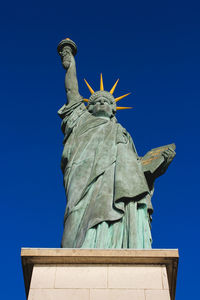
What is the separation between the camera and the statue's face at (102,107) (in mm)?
9234

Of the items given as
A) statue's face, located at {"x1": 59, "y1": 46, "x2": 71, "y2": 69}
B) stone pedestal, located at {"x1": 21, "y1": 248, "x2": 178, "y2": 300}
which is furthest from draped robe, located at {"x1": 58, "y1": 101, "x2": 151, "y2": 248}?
statue's face, located at {"x1": 59, "y1": 46, "x2": 71, "y2": 69}

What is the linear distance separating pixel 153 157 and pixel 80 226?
7.81 feet

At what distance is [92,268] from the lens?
5590mm

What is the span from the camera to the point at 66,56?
33.9ft

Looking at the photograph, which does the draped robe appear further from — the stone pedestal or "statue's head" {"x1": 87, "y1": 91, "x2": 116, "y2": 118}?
the stone pedestal

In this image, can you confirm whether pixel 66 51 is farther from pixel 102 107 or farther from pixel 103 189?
pixel 103 189

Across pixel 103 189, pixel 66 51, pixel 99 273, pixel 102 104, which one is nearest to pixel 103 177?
pixel 103 189

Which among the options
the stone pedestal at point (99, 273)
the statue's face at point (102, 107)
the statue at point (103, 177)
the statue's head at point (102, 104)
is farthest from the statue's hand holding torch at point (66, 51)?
the stone pedestal at point (99, 273)

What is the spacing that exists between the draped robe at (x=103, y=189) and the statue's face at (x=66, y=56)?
191 cm

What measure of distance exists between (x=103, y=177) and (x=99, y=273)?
6.75 feet

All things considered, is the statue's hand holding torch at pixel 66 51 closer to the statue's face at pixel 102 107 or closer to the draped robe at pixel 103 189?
the statue's face at pixel 102 107

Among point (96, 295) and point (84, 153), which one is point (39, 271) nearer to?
point (96, 295)

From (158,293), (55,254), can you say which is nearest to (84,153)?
(55,254)

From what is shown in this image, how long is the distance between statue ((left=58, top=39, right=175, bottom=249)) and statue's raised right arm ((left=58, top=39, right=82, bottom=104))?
0.11ft
